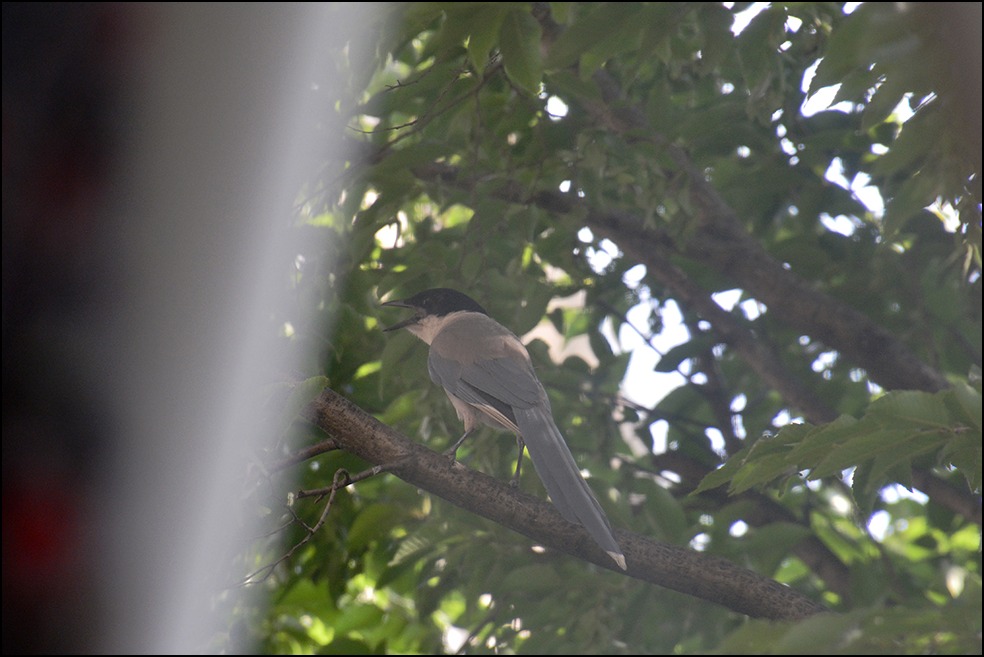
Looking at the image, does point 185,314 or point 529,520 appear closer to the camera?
point 185,314

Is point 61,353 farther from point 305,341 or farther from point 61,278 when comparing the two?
point 305,341

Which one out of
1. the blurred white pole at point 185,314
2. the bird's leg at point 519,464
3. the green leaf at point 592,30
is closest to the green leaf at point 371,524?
the bird's leg at point 519,464

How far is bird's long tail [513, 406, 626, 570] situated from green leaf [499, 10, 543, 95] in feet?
4.46

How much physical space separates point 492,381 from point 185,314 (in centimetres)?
149

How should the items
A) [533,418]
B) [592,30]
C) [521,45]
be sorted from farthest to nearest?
[533,418] → [521,45] → [592,30]

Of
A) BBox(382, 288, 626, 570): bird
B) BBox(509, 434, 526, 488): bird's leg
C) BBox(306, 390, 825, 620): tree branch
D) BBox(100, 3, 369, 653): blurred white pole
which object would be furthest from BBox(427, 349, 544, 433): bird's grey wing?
BBox(100, 3, 369, 653): blurred white pole

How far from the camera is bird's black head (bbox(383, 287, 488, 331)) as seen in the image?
14.6ft

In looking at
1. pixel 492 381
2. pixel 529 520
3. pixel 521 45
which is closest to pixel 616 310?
pixel 492 381

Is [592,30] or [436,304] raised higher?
[592,30]

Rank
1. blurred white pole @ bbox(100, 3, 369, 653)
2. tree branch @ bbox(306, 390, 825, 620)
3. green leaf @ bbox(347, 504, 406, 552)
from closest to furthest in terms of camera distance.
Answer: blurred white pole @ bbox(100, 3, 369, 653)
tree branch @ bbox(306, 390, 825, 620)
green leaf @ bbox(347, 504, 406, 552)

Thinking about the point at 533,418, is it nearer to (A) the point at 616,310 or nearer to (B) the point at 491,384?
(B) the point at 491,384

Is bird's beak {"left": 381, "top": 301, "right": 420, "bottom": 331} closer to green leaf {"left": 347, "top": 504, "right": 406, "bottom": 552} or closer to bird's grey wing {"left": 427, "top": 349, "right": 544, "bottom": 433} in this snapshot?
bird's grey wing {"left": 427, "top": 349, "right": 544, "bottom": 433}

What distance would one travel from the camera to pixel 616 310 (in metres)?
5.48

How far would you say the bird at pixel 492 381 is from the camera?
337cm
